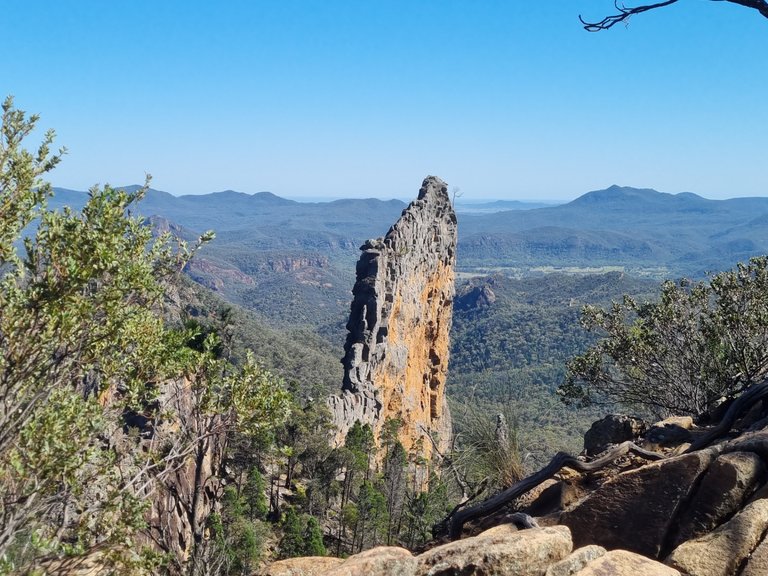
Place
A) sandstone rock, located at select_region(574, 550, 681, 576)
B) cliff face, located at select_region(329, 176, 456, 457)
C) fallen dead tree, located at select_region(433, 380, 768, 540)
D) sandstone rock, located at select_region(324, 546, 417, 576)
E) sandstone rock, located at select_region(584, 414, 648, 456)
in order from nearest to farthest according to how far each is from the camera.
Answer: sandstone rock, located at select_region(574, 550, 681, 576) < sandstone rock, located at select_region(324, 546, 417, 576) < fallen dead tree, located at select_region(433, 380, 768, 540) < sandstone rock, located at select_region(584, 414, 648, 456) < cliff face, located at select_region(329, 176, 456, 457)

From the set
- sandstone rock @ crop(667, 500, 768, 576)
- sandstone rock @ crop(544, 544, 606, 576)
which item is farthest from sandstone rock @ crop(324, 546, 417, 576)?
sandstone rock @ crop(667, 500, 768, 576)

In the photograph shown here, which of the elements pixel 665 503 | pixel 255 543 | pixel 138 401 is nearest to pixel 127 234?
pixel 138 401

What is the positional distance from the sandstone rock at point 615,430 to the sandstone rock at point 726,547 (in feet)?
17.5

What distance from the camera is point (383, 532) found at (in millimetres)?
31688

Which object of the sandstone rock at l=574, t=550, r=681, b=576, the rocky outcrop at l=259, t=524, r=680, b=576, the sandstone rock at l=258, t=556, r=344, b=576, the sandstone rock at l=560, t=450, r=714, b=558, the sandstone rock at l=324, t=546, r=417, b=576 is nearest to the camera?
the sandstone rock at l=574, t=550, r=681, b=576

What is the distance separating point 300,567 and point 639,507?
13.4ft

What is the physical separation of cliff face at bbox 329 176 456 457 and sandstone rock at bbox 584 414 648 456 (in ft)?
109

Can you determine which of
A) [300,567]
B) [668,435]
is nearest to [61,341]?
[300,567]

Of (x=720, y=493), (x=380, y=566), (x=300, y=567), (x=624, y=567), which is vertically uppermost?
(x=720, y=493)

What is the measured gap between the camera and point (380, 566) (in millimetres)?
5922

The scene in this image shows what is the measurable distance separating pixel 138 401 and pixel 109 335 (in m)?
2.45

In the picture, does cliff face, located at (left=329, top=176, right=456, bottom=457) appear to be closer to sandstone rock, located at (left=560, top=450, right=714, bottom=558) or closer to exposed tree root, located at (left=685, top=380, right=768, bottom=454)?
exposed tree root, located at (left=685, top=380, right=768, bottom=454)

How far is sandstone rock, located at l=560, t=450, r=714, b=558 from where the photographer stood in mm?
6652

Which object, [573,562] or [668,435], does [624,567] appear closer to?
[573,562]
